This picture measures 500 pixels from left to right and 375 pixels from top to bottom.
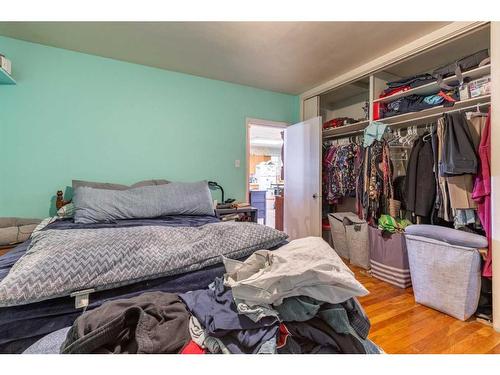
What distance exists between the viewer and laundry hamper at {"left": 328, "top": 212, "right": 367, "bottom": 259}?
2.69 m

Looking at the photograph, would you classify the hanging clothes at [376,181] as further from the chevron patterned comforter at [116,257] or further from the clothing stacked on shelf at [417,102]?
the chevron patterned comforter at [116,257]

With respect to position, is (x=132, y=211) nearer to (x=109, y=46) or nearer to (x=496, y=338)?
(x=109, y=46)

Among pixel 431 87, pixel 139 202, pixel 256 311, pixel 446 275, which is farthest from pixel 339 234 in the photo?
pixel 256 311

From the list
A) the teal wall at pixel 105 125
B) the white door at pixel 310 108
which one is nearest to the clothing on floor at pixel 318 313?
the teal wall at pixel 105 125

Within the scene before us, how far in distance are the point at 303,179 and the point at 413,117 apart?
138cm

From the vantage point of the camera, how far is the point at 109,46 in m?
2.26

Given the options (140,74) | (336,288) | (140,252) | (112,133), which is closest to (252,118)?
(140,74)

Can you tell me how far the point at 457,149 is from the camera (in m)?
1.75

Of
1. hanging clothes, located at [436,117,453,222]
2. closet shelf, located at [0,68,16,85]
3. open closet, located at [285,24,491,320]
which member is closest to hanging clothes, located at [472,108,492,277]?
open closet, located at [285,24,491,320]

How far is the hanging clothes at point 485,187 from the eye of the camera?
1.60 meters

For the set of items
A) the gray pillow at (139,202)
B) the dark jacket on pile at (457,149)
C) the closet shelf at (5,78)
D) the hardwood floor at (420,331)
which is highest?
the closet shelf at (5,78)

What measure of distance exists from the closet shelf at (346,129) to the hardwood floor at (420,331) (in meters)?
1.92

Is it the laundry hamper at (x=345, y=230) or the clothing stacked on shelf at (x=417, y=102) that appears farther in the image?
the laundry hamper at (x=345, y=230)
